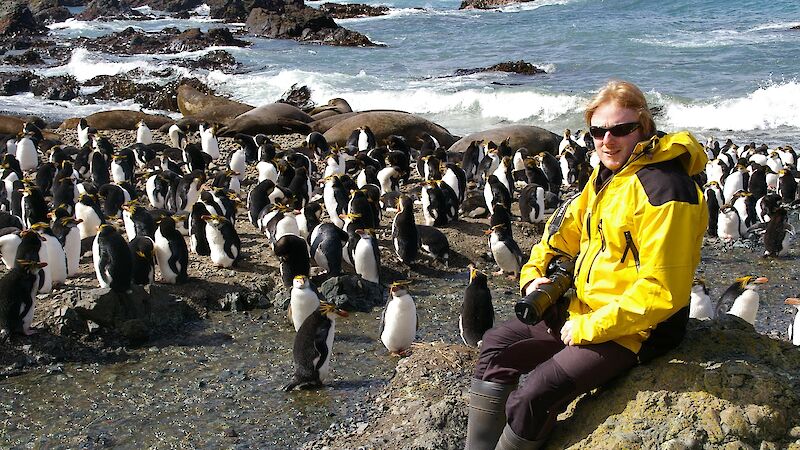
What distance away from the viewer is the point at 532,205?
11.9 metres

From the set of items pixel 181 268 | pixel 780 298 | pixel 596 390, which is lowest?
pixel 780 298

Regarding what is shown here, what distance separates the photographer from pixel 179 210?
41.2 feet

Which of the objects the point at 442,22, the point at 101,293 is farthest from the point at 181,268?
the point at 442,22

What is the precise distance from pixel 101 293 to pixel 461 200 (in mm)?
6165

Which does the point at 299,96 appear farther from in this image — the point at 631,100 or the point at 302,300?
the point at 631,100

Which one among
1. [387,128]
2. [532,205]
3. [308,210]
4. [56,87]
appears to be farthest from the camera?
[56,87]

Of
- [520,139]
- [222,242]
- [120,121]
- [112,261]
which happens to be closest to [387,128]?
[520,139]

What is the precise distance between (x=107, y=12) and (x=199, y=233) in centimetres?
5674

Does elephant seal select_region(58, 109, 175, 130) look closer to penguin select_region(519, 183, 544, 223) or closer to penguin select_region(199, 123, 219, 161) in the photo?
penguin select_region(199, 123, 219, 161)

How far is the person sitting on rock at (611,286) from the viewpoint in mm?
3264

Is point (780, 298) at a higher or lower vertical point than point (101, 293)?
lower

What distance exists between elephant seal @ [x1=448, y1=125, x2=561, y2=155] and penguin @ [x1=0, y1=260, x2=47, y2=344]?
11007 millimetres

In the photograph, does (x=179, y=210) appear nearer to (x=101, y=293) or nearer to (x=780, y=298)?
(x=101, y=293)

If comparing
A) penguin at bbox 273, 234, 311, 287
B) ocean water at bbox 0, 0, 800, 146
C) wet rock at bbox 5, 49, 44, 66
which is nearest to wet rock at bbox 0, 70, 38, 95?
ocean water at bbox 0, 0, 800, 146
